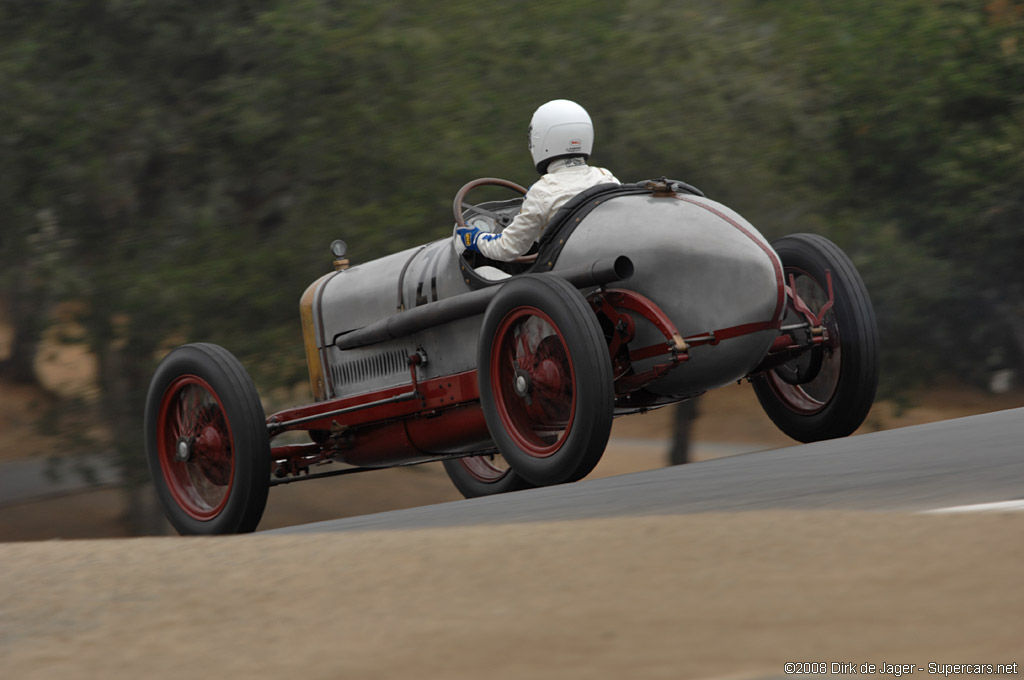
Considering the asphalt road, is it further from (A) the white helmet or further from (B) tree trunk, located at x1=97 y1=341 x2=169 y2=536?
(B) tree trunk, located at x1=97 y1=341 x2=169 y2=536

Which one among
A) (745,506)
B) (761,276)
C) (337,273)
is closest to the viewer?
(745,506)

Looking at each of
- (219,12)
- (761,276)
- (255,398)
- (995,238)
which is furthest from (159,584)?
(995,238)

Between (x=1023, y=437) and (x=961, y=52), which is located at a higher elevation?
(x=961, y=52)

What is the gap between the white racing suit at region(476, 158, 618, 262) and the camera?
7488 mm

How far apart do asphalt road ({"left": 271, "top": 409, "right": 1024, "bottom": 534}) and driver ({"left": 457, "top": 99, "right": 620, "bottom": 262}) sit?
4.61ft

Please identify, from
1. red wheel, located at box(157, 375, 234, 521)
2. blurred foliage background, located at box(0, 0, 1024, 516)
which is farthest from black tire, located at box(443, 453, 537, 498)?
blurred foliage background, located at box(0, 0, 1024, 516)

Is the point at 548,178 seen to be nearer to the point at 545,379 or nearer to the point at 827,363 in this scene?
the point at 545,379

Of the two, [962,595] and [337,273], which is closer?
[962,595]

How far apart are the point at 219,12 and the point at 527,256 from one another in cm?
912

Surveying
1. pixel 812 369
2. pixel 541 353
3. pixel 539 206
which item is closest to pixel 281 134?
pixel 539 206

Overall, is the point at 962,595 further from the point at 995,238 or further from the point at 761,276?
the point at 995,238

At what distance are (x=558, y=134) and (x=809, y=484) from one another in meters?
2.71

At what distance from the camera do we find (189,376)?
823 centimetres

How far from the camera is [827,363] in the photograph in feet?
25.3
